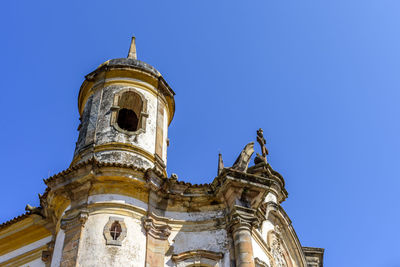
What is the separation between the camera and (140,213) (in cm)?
1406

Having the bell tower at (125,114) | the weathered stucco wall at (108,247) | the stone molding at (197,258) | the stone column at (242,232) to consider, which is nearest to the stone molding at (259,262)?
the stone column at (242,232)

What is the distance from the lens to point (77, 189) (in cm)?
1423

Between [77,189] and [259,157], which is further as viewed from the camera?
[259,157]

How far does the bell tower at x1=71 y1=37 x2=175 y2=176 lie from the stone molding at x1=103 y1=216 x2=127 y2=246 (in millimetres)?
2102

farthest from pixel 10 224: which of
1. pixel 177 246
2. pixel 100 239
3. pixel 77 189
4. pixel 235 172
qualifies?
pixel 235 172

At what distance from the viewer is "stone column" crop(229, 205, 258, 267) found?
1314 centimetres

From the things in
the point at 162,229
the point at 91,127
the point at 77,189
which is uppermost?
the point at 91,127

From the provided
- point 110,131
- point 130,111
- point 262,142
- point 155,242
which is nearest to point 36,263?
point 155,242

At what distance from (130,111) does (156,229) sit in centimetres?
540

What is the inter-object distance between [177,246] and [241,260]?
1.83 m

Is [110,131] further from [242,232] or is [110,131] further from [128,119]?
[242,232]

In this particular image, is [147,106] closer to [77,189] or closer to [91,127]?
[91,127]

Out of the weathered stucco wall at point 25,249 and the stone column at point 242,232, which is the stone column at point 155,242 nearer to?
the stone column at point 242,232

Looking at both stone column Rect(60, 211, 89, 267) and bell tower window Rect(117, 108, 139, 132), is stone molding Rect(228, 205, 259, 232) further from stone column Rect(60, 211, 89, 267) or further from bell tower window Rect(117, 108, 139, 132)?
bell tower window Rect(117, 108, 139, 132)
